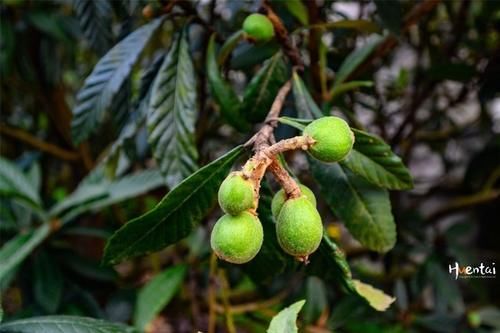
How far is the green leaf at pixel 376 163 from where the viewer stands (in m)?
0.65

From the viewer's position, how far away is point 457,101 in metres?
1.36

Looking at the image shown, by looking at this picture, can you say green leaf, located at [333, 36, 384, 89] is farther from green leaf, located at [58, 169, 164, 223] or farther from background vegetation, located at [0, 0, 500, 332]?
green leaf, located at [58, 169, 164, 223]

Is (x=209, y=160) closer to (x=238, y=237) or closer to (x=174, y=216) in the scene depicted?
(x=174, y=216)

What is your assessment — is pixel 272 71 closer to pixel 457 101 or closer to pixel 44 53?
pixel 457 101

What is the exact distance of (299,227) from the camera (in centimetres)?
48

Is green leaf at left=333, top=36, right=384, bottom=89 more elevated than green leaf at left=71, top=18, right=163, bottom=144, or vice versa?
green leaf at left=71, top=18, right=163, bottom=144

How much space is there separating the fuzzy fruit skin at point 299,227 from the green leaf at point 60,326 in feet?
0.89

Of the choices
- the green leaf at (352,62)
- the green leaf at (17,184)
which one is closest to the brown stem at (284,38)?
the green leaf at (352,62)

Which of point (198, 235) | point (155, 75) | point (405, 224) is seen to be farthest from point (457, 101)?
point (155, 75)

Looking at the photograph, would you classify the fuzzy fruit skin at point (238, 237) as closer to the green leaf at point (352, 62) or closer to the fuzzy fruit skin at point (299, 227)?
the fuzzy fruit skin at point (299, 227)

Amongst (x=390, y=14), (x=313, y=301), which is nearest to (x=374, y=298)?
(x=390, y=14)

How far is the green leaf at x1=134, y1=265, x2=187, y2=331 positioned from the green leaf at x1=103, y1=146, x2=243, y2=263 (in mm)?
399

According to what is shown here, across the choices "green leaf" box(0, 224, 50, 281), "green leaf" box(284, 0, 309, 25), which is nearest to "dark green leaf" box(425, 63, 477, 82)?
"green leaf" box(284, 0, 309, 25)

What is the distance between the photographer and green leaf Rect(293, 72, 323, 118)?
29.1 inches
